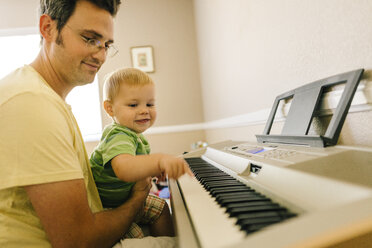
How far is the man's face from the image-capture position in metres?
1.08

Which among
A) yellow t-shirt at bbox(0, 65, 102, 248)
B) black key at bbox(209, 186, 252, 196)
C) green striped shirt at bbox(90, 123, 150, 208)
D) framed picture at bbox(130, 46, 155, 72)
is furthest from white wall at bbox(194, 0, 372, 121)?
framed picture at bbox(130, 46, 155, 72)

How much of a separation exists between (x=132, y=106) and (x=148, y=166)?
0.50 metres

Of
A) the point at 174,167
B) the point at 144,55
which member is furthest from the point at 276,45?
the point at 144,55

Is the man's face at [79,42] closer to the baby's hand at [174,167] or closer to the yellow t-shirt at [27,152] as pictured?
the yellow t-shirt at [27,152]

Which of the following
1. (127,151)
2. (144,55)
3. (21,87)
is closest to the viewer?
(21,87)

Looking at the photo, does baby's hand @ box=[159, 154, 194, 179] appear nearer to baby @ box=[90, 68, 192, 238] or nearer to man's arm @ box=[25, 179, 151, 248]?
baby @ box=[90, 68, 192, 238]

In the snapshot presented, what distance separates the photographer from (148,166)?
91 centimetres

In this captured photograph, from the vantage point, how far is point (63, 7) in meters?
1.06

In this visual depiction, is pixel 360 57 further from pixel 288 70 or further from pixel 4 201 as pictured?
pixel 4 201

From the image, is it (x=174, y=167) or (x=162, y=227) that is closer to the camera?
(x=174, y=167)

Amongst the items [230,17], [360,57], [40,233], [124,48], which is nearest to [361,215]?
[360,57]

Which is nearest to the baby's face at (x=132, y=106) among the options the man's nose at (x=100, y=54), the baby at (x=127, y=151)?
the baby at (x=127, y=151)

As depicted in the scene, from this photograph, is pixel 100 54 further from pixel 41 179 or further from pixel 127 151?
pixel 41 179

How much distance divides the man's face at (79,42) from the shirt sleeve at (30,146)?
35 cm
